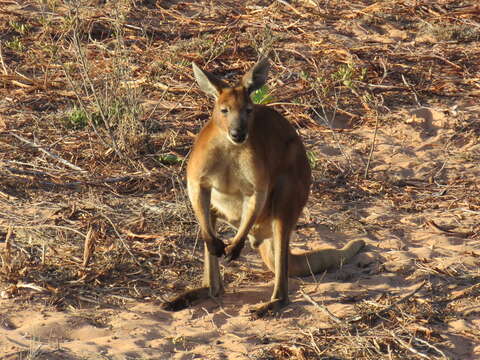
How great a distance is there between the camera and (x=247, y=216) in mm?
5297

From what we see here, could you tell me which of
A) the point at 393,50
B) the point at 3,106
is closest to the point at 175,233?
the point at 3,106

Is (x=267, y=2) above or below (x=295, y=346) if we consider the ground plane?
above

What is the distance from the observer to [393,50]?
9008mm

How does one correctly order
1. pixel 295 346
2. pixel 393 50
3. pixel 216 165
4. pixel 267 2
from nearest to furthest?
pixel 295 346, pixel 216 165, pixel 393 50, pixel 267 2

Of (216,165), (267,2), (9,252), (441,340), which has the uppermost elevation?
(267,2)

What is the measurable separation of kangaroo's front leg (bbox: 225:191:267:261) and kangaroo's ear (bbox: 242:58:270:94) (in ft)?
2.18

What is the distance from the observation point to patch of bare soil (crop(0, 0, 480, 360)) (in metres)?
5.02

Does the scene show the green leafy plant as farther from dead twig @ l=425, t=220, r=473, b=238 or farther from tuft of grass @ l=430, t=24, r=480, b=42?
tuft of grass @ l=430, t=24, r=480, b=42

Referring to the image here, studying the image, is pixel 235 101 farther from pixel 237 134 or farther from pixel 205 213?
pixel 205 213

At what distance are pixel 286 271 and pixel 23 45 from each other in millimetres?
5021

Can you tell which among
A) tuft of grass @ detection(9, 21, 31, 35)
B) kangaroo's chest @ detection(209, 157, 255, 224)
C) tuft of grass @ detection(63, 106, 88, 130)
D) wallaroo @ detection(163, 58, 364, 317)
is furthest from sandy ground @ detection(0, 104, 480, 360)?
tuft of grass @ detection(9, 21, 31, 35)

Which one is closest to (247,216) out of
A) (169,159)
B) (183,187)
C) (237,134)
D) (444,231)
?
(237,134)

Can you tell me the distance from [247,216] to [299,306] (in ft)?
2.13

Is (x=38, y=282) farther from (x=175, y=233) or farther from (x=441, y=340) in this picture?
(x=441, y=340)
